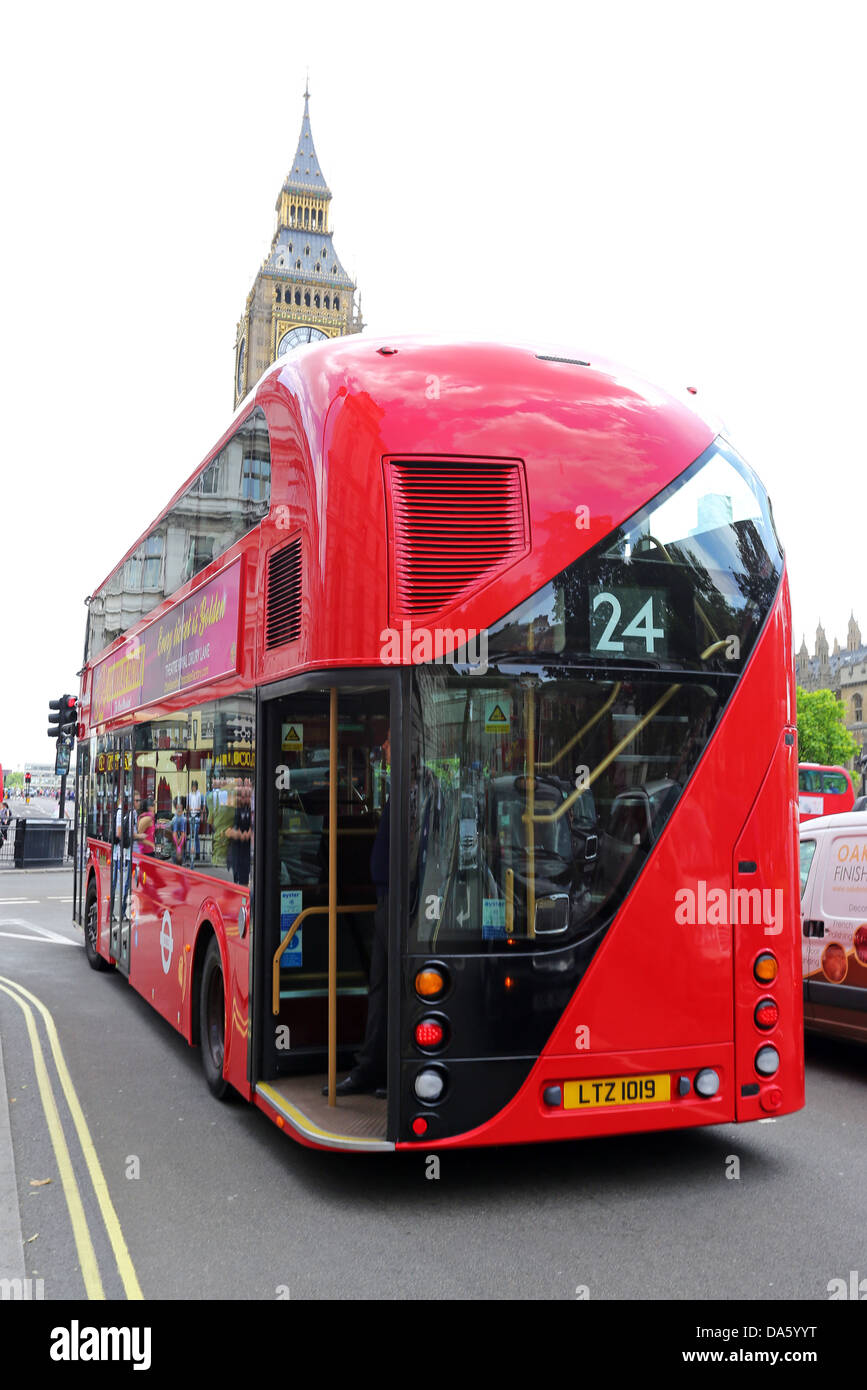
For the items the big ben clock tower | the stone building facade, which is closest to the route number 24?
the big ben clock tower

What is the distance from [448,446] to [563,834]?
1815mm

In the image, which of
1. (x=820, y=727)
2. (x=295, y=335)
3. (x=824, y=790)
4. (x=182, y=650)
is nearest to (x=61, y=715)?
(x=182, y=650)

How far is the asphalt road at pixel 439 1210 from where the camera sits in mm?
4273

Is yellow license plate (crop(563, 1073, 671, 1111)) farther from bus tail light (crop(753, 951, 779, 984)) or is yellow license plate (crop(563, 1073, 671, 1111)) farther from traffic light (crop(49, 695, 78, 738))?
traffic light (crop(49, 695, 78, 738))

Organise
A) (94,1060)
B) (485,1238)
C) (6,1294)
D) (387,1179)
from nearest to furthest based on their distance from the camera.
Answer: (6,1294) < (485,1238) < (387,1179) < (94,1060)

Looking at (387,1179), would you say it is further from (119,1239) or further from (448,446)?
(448,446)

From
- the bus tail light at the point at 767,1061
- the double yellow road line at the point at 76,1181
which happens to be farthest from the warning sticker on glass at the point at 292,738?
the bus tail light at the point at 767,1061

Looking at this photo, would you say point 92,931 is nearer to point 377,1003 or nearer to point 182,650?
point 182,650

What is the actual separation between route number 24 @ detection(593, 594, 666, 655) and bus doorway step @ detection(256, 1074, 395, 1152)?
237 cm

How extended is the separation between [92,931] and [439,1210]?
8.86m

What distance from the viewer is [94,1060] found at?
328 inches

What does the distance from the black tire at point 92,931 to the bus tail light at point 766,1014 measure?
8.90m
